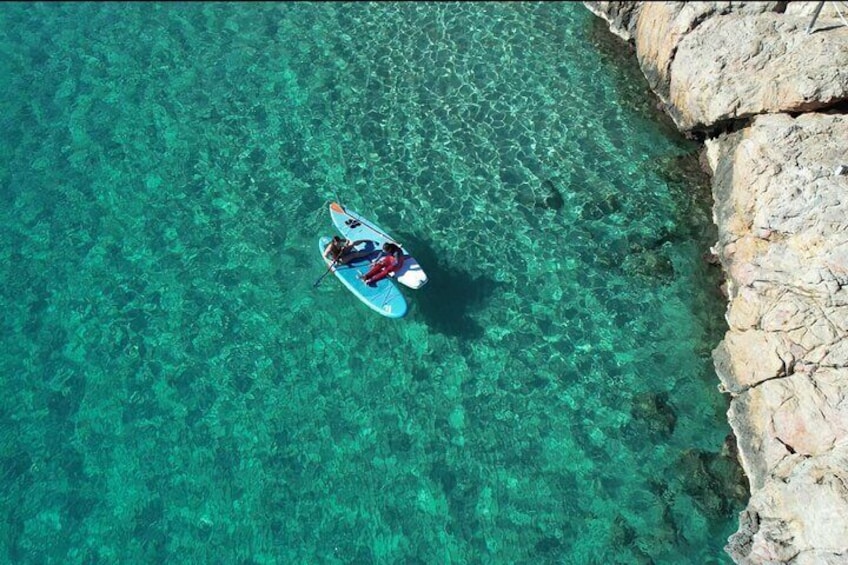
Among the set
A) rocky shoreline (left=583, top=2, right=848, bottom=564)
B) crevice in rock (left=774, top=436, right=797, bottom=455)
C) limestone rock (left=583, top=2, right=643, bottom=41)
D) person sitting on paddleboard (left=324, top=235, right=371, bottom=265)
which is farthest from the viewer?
limestone rock (left=583, top=2, right=643, bottom=41)

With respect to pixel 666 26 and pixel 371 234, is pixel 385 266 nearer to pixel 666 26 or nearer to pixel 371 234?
pixel 371 234

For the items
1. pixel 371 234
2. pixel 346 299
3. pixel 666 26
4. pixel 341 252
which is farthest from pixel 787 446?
pixel 666 26

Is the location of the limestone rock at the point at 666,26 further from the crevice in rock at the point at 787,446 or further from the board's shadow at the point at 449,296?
the crevice in rock at the point at 787,446

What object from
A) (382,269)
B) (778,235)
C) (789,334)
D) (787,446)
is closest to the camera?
(787,446)

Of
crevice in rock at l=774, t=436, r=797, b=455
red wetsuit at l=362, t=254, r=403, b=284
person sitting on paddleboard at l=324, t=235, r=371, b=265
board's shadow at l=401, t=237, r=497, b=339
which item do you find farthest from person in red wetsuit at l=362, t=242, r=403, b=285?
crevice in rock at l=774, t=436, r=797, b=455

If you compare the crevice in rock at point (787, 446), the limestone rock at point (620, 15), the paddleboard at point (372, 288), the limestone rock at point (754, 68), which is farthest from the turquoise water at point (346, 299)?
the limestone rock at point (754, 68)

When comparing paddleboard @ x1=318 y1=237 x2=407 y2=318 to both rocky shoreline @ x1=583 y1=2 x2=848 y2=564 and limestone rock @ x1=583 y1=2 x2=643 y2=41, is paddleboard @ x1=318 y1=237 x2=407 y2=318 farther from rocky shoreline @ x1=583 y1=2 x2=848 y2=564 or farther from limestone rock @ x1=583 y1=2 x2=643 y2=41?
limestone rock @ x1=583 y1=2 x2=643 y2=41

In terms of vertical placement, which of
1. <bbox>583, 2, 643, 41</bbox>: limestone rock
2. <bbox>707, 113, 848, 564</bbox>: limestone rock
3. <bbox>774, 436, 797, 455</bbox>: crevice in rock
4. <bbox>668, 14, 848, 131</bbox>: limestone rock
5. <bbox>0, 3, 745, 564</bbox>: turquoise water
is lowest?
<bbox>0, 3, 745, 564</bbox>: turquoise water
